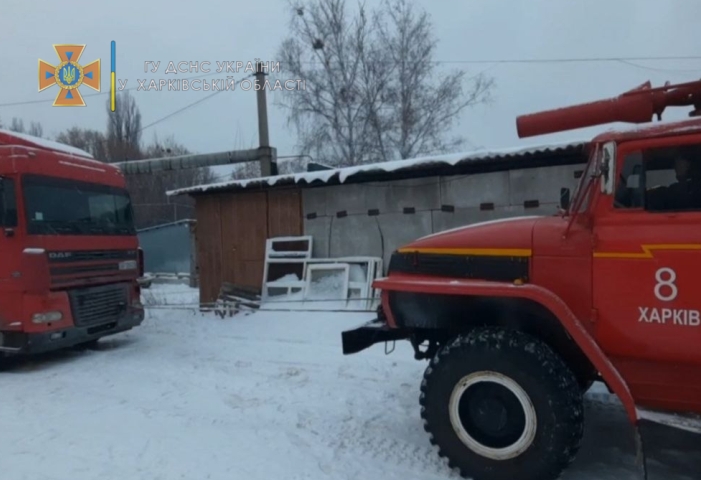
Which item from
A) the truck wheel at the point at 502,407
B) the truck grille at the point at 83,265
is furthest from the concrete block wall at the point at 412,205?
the truck wheel at the point at 502,407

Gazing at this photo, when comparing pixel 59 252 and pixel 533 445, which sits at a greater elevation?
pixel 59 252

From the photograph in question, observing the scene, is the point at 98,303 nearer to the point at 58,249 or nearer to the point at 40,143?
the point at 58,249

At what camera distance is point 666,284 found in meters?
3.21

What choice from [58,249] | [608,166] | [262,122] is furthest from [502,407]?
[262,122]

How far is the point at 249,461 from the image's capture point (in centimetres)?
405

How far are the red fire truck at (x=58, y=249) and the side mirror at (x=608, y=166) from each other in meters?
6.86

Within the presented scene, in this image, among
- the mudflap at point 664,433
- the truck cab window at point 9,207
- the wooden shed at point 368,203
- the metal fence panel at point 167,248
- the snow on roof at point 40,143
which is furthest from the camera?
the metal fence panel at point 167,248

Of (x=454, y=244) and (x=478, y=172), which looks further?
(x=478, y=172)

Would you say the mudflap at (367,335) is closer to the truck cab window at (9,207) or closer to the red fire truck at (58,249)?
the red fire truck at (58,249)

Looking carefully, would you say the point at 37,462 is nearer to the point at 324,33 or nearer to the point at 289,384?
the point at 289,384

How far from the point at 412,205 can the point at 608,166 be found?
6800 mm

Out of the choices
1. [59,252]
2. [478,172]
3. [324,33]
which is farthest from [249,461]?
[324,33]

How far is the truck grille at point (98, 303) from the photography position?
758 cm

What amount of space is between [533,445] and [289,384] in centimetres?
318
